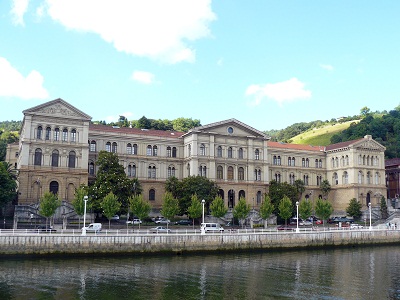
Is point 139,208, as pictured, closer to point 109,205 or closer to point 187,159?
point 109,205

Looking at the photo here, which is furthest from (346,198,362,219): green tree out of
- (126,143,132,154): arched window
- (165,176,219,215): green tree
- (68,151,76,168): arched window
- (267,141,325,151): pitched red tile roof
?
(68,151,76,168): arched window

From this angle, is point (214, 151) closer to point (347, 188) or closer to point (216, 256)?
point (347, 188)

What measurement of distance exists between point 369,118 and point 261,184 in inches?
3394

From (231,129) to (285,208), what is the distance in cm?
2330

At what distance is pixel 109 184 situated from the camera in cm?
7656

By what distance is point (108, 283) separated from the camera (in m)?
38.4

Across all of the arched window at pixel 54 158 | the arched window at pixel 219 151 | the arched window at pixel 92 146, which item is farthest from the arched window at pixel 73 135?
the arched window at pixel 219 151

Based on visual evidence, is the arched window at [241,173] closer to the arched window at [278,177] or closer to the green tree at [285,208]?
the arched window at [278,177]

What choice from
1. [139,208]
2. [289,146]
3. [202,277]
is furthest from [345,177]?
[202,277]

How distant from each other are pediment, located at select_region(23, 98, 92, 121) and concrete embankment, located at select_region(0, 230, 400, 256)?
36.9m

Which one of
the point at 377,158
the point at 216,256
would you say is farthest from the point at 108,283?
the point at 377,158

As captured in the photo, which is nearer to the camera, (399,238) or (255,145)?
(399,238)

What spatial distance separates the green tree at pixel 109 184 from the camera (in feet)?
247

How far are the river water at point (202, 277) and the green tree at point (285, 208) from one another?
26.9 meters
